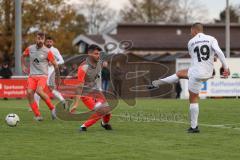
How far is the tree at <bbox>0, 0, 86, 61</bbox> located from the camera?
176 ft

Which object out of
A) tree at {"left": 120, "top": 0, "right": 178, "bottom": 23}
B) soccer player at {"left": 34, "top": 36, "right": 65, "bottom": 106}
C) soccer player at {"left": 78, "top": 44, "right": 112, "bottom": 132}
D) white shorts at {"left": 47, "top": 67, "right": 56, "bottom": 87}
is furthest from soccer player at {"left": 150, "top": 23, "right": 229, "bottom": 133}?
tree at {"left": 120, "top": 0, "right": 178, "bottom": 23}

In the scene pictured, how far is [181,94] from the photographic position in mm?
36812

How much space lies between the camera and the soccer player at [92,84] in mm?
14234

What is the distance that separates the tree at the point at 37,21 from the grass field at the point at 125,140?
121 ft

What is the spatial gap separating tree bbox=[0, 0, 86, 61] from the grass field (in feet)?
121

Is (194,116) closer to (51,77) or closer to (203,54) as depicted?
(203,54)

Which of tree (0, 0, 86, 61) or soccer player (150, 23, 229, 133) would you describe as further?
tree (0, 0, 86, 61)

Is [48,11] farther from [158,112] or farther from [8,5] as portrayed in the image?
[158,112]

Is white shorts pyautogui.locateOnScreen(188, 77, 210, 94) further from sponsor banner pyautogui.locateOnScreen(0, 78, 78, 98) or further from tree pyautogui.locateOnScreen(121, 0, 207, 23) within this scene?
tree pyautogui.locateOnScreen(121, 0, 207, 23)

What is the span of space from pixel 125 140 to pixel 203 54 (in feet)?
8.83

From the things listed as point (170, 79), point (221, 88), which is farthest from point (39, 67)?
point (221, 88)

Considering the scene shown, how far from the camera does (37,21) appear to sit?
55250 mm

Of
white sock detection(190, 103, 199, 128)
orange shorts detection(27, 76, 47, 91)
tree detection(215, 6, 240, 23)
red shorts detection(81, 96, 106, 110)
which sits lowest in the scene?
white sock detection(190, 103, 199, 128)

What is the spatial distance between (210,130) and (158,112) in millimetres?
6500
